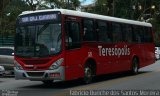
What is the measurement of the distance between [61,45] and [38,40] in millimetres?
1054

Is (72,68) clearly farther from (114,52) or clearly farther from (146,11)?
(146,11)

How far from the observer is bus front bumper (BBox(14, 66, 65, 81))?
18.7 metres

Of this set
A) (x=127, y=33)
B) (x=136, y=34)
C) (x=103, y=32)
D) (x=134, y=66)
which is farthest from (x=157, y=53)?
(x=103, y=32)

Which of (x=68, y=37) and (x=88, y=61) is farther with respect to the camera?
(x=88, y=61)

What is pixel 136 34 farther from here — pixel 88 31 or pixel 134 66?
pixel 88 31

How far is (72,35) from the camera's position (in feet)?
63.8

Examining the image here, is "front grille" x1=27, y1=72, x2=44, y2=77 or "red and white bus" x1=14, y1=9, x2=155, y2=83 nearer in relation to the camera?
"red and white bus" x1=14, y1=9, x2=155, y2=83

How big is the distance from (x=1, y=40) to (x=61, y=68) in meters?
24.6

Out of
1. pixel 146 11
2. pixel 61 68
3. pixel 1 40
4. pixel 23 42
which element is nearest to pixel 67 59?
pixel 61 68

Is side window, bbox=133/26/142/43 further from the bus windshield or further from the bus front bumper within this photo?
the bus front bumper

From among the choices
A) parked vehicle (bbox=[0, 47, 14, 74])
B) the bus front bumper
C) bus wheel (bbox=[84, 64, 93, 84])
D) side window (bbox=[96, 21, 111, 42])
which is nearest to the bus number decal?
side window (bbox=[96, 21, 111, 42])

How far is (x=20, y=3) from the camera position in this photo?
48625 mm

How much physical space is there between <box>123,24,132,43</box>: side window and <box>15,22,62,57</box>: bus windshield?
21.6 feet

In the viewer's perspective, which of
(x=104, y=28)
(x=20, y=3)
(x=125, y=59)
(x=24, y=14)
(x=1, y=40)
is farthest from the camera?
(x=20, y=3)
